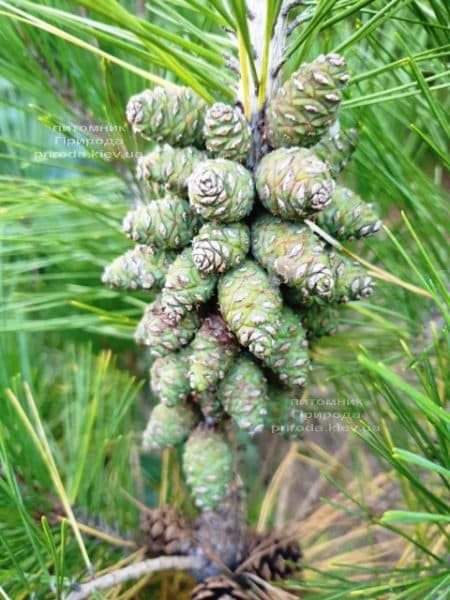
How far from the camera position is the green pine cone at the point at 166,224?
436 millimetres

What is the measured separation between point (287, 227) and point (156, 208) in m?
0.09

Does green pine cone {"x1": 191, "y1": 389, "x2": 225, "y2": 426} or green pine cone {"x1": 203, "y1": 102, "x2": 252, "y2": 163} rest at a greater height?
green pine cone {"x1": 203, "y1": 102, "x2": 252, "y2": 163}

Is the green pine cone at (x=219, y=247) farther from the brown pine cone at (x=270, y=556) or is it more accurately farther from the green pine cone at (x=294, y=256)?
the brown pine cone at (x=270, y=556)

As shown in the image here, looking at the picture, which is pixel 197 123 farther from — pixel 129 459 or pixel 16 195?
pixel 129 459

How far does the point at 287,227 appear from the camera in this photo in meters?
0.42

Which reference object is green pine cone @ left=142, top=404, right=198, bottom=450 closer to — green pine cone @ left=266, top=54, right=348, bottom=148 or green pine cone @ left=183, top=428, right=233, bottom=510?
green pine cone @ left=183, top=428, right=233, bottom=510

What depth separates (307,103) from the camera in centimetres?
38

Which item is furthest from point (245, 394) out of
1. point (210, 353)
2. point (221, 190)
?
point (221, 190)

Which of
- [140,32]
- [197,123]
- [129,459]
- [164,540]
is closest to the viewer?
[140,32]

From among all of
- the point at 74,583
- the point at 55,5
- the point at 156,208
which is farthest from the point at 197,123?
the point at 74,583

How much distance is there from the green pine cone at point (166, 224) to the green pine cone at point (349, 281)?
0.34ft

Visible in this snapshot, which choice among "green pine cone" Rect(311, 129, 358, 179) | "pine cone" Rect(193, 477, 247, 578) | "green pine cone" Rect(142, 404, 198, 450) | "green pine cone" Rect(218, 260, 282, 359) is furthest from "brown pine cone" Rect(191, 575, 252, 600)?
"green pine cone" Rect(311, 129, 358, 179)

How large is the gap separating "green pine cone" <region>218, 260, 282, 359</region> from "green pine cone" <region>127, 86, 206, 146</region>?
0.10 m

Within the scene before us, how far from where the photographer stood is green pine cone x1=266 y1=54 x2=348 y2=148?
37cm
